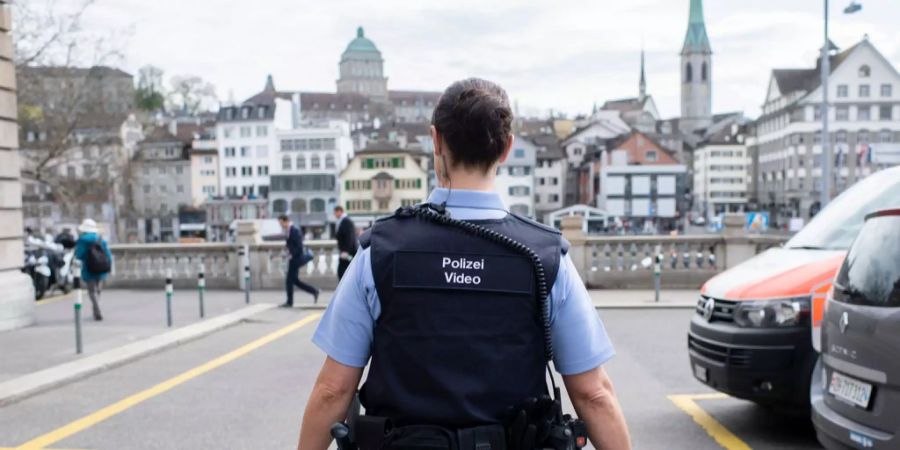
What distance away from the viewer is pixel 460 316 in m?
2.27

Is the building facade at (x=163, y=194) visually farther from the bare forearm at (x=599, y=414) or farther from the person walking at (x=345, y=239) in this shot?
the bare forearm at (x=599, y=414)

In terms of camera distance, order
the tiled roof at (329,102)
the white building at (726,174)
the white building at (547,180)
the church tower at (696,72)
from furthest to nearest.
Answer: the church tower at (696,72)
the tiled roof at (329,102)
the white building at (726,174)
the white building at (547,180)

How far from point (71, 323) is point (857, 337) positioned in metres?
12.8

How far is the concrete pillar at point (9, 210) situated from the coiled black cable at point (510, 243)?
1256 centimetres

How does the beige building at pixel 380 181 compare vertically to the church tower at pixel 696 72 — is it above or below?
below

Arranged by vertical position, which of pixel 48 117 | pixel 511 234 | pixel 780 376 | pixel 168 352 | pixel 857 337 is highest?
pixel 48 117

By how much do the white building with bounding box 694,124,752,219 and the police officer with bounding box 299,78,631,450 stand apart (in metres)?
124

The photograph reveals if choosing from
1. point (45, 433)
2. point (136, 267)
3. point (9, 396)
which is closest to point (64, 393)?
point (9, 396)

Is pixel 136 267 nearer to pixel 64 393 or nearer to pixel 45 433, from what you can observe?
pixel 64 393

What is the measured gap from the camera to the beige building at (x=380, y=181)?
3770 inches

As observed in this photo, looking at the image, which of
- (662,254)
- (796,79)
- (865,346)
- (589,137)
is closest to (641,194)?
(589,137)

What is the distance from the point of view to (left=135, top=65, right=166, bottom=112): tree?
129 metres

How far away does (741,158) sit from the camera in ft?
396

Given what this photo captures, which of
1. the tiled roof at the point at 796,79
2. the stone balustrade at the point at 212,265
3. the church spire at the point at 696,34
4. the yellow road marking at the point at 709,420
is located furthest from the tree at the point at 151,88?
the yellow road marking at the point at 709,420
